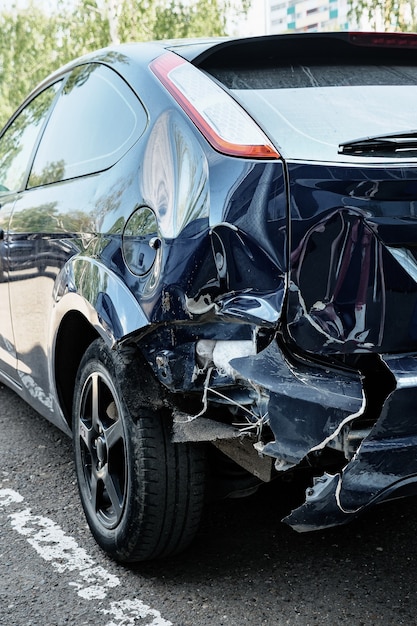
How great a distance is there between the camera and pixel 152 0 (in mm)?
23469

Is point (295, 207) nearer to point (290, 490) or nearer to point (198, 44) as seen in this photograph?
point (198, 44)

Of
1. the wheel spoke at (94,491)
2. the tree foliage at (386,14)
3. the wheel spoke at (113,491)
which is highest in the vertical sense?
the tree foliage at (386,14)

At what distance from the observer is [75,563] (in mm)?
2732

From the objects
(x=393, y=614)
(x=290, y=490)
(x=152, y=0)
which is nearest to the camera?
(x=393, y=614)

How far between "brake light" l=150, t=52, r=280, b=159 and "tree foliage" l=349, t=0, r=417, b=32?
1706cm

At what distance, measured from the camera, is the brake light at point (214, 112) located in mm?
2135

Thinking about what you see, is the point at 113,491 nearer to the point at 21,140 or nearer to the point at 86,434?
the point at 86,434

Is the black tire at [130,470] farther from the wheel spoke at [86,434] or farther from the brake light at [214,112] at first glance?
the brake light at [214,112]

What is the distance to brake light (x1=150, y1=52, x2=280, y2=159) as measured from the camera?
2.13 meters

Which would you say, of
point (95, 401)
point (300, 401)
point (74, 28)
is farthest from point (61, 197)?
point (74, 28)

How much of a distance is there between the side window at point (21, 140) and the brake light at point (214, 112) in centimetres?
127

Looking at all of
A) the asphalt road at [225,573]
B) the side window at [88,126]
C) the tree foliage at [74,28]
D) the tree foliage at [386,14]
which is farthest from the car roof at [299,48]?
the tree foliage at [74,28]

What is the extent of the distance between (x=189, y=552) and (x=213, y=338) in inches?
39.2

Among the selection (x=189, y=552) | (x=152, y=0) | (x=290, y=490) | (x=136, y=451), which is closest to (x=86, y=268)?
(x=136, y=451)
